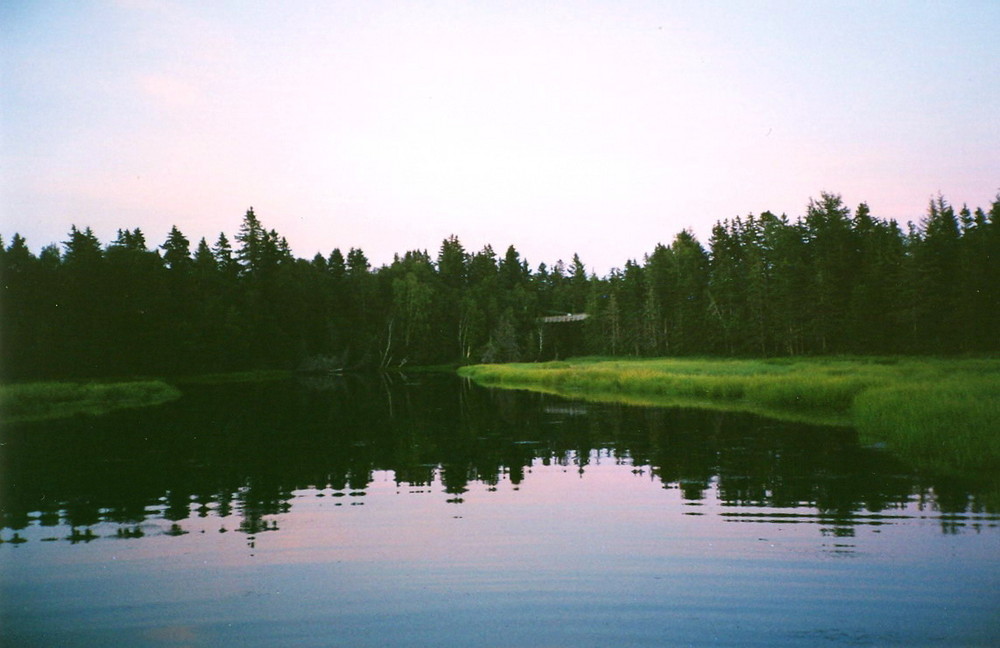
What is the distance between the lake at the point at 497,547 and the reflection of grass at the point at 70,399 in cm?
Result: 1508

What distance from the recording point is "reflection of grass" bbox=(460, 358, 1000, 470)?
708 inches

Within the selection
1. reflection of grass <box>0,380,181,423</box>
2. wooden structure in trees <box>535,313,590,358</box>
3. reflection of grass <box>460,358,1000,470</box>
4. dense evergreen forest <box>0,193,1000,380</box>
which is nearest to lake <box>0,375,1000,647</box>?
reflection of grass <box>460,358,1000,470</box>

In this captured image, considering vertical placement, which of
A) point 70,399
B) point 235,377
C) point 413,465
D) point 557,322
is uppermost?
point 557,322

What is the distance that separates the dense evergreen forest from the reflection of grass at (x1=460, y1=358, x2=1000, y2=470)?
15.1 metres

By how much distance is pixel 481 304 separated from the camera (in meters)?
130

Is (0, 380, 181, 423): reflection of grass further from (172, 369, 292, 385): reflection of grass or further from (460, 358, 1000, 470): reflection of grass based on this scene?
(460, 358, 1000, 470): reflection of grass

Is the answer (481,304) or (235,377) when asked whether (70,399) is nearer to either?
(235,377)

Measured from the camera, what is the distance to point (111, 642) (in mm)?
7781

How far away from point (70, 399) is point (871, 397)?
45.9 metres

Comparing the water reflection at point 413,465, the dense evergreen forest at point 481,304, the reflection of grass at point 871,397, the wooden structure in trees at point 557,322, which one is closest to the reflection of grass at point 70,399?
the water reflection at point 413,465

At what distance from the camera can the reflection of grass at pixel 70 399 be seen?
35562mm

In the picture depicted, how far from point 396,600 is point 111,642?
3.44 metres

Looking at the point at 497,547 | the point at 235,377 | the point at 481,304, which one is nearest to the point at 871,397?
the point at 497,547

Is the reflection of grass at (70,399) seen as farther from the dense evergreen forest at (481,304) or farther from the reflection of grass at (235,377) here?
the reflection of grass at (235,377)
